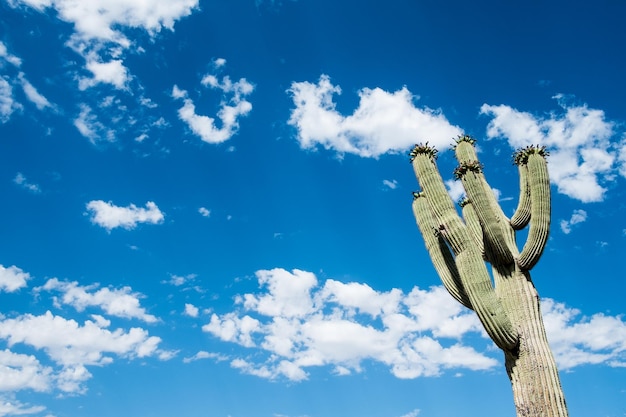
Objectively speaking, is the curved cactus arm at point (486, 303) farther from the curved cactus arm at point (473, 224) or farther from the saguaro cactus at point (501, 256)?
the curved cactus arm at point (473, 224)

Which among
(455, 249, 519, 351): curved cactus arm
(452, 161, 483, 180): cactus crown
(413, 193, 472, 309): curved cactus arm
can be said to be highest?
(452, 161, 483, 180): cactus crown

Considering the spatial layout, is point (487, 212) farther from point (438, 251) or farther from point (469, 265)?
point (438, 251)

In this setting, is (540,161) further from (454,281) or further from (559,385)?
(559,385)

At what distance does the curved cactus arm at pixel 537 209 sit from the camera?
10.4 meters

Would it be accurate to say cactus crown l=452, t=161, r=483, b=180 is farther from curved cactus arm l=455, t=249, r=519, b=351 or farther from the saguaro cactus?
curved cactus arm l=455, t=249, r=519, b=351

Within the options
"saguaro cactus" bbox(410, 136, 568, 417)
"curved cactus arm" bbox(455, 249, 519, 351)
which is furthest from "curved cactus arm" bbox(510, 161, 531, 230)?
"curved cactus arm" bbox(455, 249, 519, 351)

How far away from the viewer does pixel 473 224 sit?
460 inches

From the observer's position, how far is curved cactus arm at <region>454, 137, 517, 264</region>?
1051cm

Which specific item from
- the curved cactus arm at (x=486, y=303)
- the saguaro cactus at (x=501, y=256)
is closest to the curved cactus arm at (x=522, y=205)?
the saguaro cactus at (x=501, y=256)

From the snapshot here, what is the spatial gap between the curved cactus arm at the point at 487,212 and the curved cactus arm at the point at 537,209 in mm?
324

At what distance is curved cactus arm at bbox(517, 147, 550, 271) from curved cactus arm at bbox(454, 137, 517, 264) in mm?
324

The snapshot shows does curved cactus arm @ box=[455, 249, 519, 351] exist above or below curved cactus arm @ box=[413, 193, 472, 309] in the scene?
below

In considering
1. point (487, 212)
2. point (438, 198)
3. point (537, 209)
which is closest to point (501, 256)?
point (487, 212)

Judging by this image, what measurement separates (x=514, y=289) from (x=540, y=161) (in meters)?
2.76
